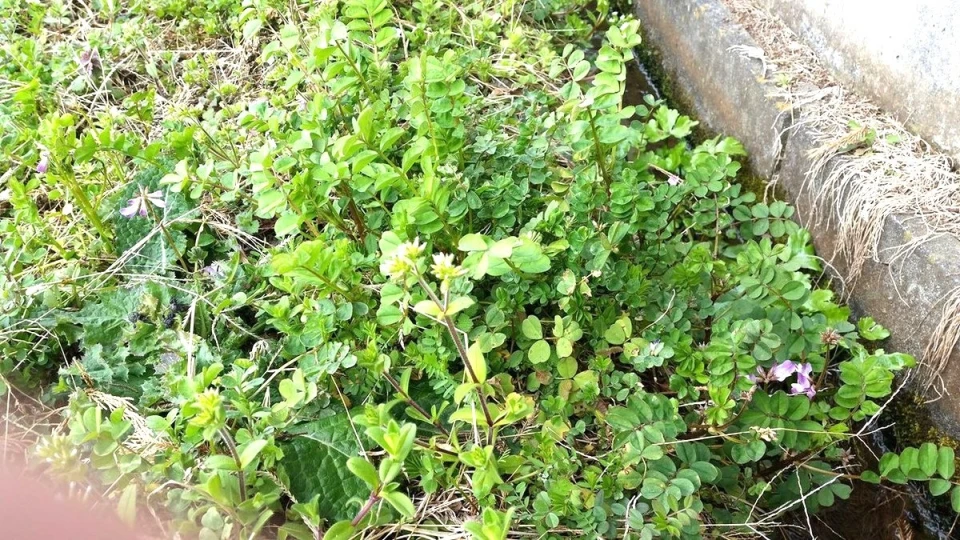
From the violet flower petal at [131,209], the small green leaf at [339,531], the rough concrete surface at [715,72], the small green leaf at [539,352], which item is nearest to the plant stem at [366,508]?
the small green leaf at [339,531]

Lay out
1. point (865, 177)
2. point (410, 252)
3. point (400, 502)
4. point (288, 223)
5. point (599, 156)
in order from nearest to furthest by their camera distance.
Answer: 1. point (410, 252)
2. point (400, 502)
3. point (288, 223)
4. point (599, 156)
5. point (865, 177)

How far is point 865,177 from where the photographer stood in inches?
93.6

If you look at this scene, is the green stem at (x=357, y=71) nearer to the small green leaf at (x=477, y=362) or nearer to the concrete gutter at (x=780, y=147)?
the small green leaf at (x=477, y=362)

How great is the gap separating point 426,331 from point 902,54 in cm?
199

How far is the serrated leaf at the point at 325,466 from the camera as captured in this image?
179 cm

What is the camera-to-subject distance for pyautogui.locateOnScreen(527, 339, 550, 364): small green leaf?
1.94m

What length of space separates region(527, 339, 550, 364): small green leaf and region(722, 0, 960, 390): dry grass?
1244 millimetres

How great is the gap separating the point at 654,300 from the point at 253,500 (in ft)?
4.22

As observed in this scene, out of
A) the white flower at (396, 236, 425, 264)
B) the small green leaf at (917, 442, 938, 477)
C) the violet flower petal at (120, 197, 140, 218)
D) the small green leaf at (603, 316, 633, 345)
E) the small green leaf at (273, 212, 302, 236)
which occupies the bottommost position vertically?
the small green leaf at (917, 442, 938, 477)

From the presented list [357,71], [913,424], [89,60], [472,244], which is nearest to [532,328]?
[472,244]

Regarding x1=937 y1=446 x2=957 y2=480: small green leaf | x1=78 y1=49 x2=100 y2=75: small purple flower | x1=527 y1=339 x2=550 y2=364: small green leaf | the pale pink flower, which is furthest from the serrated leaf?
x1=78 y1=49 x2=100 y2=75: small purple flower

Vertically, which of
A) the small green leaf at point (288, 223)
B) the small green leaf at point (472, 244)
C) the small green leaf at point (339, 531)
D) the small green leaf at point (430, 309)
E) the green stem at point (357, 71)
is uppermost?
the green stem at point (357, 71)

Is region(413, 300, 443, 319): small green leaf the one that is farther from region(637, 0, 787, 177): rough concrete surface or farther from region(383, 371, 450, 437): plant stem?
region(637, 0, 787, 177): rough concrete surface

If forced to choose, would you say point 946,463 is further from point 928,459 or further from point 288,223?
point 288,223
